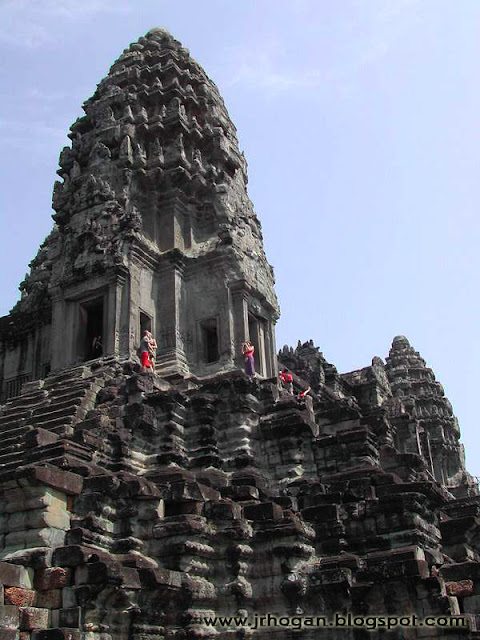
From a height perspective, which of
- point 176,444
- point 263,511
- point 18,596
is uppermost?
point 176,444

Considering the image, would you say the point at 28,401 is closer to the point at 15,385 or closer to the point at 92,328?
the point at 92,328

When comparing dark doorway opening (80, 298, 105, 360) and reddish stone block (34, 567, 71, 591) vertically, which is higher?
dark doorway opening (80, 298, 105, 360)

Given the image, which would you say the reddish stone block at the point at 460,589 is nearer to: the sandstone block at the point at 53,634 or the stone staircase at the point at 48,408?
the sandstone block at the point at 53,634

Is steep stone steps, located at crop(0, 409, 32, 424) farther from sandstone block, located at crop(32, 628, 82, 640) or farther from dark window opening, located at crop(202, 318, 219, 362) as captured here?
sandstone block, located at crop(32, 628, 82, 640)

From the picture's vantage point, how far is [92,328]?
22484 mm

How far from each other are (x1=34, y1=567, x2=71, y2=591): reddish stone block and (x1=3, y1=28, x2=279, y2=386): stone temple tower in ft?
29.5

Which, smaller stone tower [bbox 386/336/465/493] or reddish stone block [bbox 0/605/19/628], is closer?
reddish stone block [bbox 0/605/19/628]

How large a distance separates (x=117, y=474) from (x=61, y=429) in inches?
110

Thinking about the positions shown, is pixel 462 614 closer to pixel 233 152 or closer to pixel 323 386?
pixel 233 152

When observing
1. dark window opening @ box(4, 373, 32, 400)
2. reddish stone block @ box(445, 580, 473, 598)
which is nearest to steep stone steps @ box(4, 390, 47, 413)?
dark window opening @ box(4, 373, 32, 400)

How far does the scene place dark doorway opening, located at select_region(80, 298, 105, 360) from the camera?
70.0ft

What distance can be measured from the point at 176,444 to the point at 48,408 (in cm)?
319

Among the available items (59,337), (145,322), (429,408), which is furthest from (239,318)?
(429,408)

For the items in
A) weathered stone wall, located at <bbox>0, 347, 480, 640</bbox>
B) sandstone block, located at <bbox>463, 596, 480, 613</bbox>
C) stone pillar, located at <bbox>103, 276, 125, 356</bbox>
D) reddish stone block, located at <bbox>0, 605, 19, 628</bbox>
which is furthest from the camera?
stone pillar, located at <bbox>103, 276, 125, 356</bbox>
